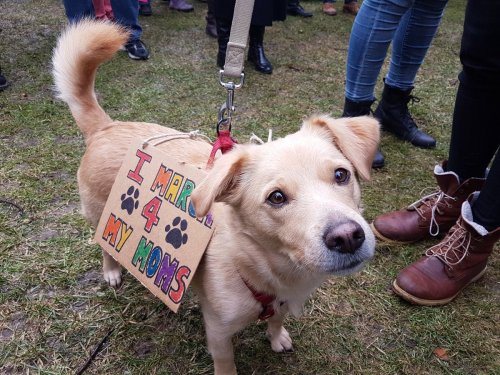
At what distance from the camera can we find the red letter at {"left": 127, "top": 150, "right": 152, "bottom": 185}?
173cm

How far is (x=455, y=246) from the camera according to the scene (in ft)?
6.81

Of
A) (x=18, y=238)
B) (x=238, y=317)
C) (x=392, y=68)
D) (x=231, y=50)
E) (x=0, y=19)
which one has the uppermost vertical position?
(x=231, y=50)

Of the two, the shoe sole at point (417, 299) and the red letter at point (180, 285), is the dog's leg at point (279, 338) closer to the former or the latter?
the red letter at point (180, 285)

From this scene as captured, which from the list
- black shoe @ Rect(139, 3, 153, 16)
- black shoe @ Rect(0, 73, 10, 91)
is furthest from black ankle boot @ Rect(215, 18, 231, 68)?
black shoe @ Rect(139, 3, 153, 16)

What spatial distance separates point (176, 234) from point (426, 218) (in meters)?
1.48

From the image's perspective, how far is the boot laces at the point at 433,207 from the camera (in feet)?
7.68

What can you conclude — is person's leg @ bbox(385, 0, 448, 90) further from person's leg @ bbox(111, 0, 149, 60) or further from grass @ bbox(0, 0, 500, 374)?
person's leg @ bbox(111, 0, 149, 60)

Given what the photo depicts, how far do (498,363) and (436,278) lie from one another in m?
0.43

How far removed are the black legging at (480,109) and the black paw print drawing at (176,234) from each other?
1.37 meters

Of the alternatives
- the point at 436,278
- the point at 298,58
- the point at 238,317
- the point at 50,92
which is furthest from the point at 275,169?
the point at 298,58

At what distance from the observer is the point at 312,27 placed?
6.12m

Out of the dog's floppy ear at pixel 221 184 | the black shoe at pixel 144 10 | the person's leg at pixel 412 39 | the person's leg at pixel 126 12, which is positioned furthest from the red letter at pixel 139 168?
the black shoe at pixel 144 10

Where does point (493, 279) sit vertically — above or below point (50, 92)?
above

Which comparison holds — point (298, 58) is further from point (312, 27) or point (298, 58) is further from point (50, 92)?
point (50, 92)
